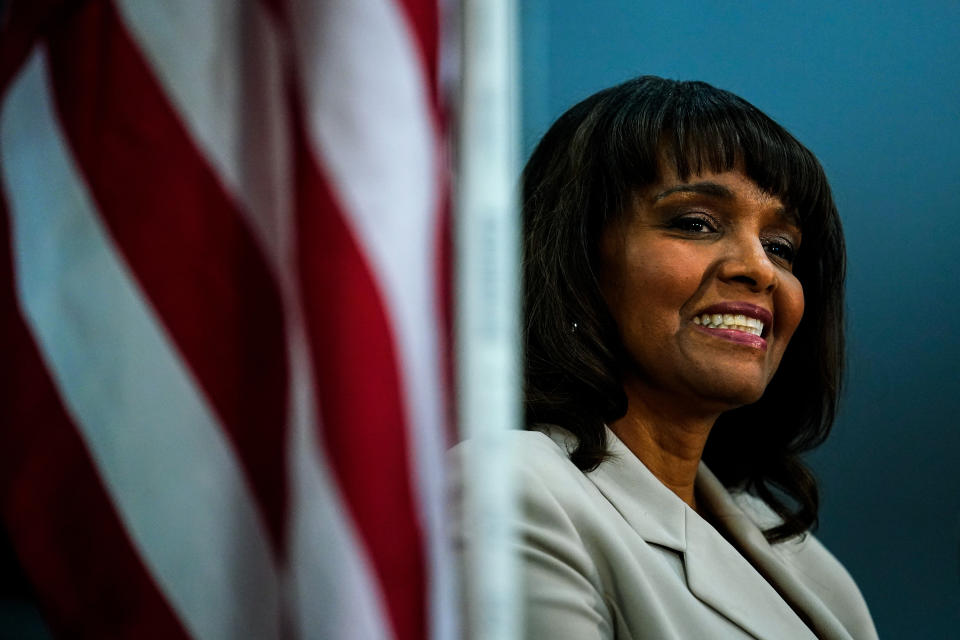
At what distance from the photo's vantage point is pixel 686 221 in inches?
61.7

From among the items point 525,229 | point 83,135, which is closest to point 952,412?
point 525,229

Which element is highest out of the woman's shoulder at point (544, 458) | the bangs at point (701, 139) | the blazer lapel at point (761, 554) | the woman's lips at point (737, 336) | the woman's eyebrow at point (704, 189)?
the bangs at point (701, 139)

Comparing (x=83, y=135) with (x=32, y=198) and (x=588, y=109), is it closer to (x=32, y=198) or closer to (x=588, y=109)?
(x=32, y=198)

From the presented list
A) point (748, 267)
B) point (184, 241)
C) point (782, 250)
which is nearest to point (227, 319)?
point (184, 241)

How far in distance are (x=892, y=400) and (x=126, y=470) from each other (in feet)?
4.62

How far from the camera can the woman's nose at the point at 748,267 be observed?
1.56 m

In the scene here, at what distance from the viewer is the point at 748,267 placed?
5.15 feet

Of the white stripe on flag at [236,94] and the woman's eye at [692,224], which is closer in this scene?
the white stripe on flag at [236,94]

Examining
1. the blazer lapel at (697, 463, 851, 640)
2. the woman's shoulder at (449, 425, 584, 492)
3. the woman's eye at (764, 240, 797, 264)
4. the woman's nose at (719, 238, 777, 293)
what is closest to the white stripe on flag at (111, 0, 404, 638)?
the woman's shoulder at (449, 425, 584, 492)

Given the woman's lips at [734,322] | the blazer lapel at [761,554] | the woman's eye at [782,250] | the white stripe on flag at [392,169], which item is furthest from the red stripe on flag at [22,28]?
the blazer lapel at [761,554]

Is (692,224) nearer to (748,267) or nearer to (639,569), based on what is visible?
(748,267)

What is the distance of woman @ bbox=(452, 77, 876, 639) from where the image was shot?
58.9 inches

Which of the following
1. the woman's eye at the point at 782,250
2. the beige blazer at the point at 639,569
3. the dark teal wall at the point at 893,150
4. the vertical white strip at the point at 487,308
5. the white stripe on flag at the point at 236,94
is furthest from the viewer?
the dark teal wall at the point at 893,150

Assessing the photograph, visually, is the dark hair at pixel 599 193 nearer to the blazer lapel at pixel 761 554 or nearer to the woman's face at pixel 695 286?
the woman's face at pixel 695 286
